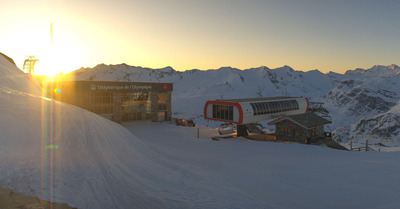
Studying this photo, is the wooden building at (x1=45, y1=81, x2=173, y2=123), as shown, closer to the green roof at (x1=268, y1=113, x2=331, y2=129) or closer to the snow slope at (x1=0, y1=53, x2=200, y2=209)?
the green roof at (x1=268, y1=113, x2=331, y2=129)

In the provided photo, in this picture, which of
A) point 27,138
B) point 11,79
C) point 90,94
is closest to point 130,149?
point 27,138

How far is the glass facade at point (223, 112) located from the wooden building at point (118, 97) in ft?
51.2

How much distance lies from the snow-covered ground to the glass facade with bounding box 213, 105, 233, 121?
1401cm

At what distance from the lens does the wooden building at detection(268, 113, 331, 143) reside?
3218 centimetres

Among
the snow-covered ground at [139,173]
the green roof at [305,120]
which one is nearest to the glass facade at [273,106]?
the green roof at [305,120]

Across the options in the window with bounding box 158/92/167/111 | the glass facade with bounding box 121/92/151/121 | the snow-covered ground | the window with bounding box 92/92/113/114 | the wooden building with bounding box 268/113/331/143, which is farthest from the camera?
the window with bounding box 158/92/167/111

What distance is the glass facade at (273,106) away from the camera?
120 feet

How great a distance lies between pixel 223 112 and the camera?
36000 mm

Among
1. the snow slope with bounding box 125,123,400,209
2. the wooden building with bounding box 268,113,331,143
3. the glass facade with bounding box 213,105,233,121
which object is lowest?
the snow slope with bounding box 125,123,400,209

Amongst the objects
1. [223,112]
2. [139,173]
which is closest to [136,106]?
[223,112]

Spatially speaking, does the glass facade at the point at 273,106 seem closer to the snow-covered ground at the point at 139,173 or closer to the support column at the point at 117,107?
the snow-covered ground at the point at 139,173

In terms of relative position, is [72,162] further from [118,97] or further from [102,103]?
[118,97]

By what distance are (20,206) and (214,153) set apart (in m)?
17.1

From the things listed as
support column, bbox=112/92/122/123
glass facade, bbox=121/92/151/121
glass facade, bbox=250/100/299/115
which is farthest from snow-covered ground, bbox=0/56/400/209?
glass facade, bbox=121/92/151/121
